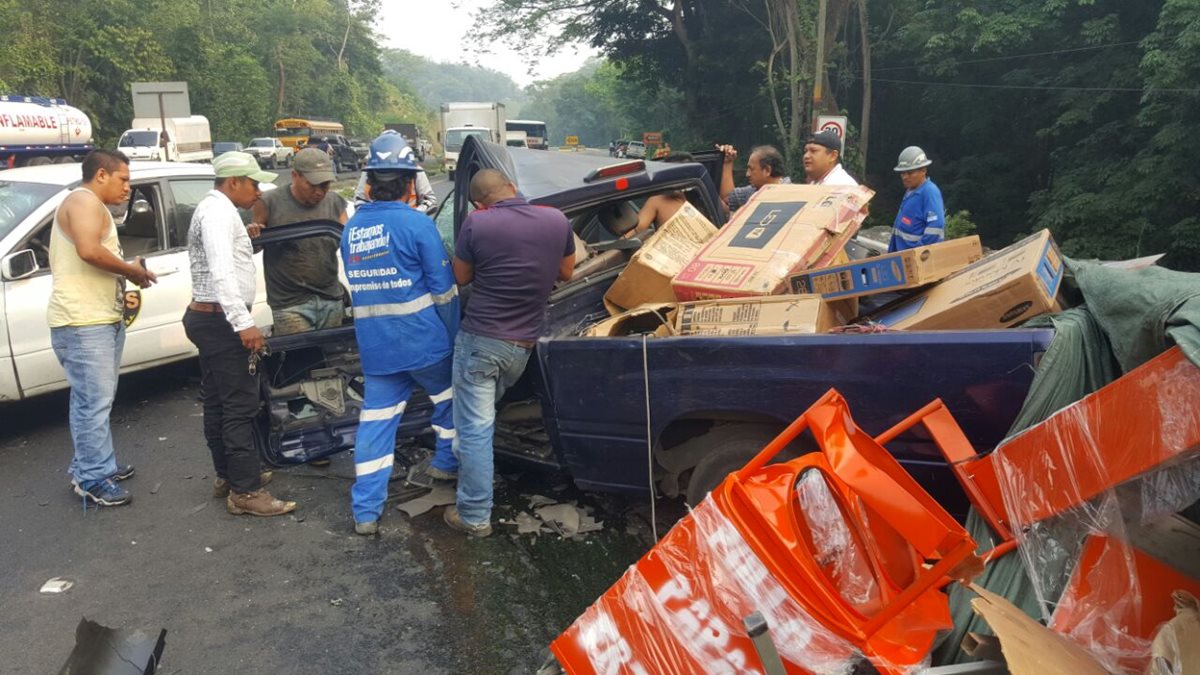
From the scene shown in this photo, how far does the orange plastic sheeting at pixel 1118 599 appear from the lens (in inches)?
77.3

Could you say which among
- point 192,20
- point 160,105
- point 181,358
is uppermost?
point 192,20

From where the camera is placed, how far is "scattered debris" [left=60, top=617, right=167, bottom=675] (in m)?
2.54

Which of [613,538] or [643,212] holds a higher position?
[643,212]

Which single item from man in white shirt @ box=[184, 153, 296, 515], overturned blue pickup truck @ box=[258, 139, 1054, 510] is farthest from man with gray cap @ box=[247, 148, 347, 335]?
man in white shirt @ box=[184, 153, 296, 515]

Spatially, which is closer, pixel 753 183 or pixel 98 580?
pixel 98 580

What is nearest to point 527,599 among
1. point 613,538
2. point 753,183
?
point 613,538

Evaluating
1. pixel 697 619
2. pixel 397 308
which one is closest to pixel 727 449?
A: pixel 697 619

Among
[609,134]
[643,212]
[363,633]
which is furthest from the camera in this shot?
[609,134]

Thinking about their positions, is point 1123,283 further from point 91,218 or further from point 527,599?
point 91,218

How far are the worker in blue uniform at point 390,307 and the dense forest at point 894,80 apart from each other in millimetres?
12064

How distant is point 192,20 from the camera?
3772 cm

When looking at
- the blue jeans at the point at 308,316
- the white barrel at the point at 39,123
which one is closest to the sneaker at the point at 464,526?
the blue jeans at the point at 308,316

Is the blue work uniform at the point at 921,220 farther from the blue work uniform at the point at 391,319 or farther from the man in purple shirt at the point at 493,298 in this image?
the blue work uniform at the point at 391,319

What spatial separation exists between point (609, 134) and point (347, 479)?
68968 mm
